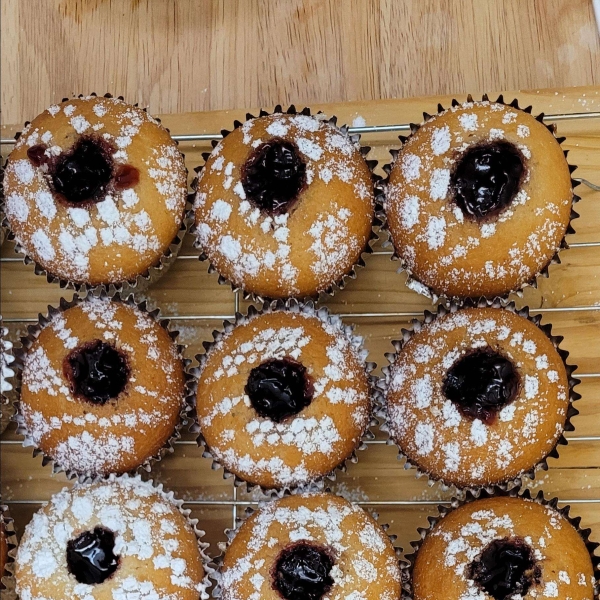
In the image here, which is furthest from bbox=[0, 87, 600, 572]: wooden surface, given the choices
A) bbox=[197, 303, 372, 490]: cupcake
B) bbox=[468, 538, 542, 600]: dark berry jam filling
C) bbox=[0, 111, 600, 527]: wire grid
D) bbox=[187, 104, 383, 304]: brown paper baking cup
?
bbox=[468, 538, 542, 600]: dark berry jam filling

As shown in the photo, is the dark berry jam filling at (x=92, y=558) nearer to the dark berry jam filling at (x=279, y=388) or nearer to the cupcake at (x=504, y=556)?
the dark berry jam filling at (x=279, y=388)

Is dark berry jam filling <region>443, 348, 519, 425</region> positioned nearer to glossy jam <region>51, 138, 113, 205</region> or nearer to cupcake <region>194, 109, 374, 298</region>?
cupcake <region>194, 109, 374, 298</region>

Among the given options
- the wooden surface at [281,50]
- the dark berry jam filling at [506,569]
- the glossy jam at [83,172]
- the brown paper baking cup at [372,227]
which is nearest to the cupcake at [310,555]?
the dark berry jam filling at [506,569]

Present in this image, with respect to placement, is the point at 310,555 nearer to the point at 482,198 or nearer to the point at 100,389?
the point at 100,389

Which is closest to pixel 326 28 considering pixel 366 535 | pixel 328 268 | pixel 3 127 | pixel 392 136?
pixel 392 136

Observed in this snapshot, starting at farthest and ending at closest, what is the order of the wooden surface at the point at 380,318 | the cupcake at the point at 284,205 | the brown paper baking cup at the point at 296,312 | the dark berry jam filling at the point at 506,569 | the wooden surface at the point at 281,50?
1. the wooden surface at the point at 281,50
2. the wooden surface at the point at 380,318
3. the brown paper baking cup at the point at 296,312
4. the cupcake at the point at 284,205
5. the dark berry jam filling at the point at 506,569


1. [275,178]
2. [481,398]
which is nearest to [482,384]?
[481,398]
